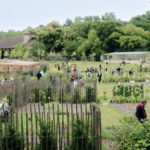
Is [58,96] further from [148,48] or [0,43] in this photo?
[0,43]

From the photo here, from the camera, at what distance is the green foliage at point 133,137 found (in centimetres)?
618

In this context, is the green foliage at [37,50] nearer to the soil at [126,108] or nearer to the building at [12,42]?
the building at [12,42]

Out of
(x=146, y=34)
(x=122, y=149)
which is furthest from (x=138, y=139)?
(x=146, y=34)

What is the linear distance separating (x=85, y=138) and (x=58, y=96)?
26.7ft

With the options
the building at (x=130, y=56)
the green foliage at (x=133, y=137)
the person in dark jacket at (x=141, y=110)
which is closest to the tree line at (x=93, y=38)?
the building at (x=130, y=56)

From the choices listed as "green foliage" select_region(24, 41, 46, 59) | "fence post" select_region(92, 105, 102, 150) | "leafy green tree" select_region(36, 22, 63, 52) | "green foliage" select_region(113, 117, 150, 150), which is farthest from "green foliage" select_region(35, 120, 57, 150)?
"leafy green tree" select_region(36, 22, 63, 52)

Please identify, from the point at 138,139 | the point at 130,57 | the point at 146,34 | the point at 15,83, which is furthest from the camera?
the point at 146,34

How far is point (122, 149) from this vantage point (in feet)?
22.7

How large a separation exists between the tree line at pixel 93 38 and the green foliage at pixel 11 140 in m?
42.1

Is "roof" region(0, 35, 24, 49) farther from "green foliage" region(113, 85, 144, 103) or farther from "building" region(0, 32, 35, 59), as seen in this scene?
"green foliage" region(113, 85, 144, 103)

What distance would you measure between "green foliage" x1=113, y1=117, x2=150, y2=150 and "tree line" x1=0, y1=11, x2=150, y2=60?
41361 millimetres

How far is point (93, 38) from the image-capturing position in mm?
50969

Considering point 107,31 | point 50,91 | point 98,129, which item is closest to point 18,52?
point 107,31

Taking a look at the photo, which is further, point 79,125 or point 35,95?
point 35,95
